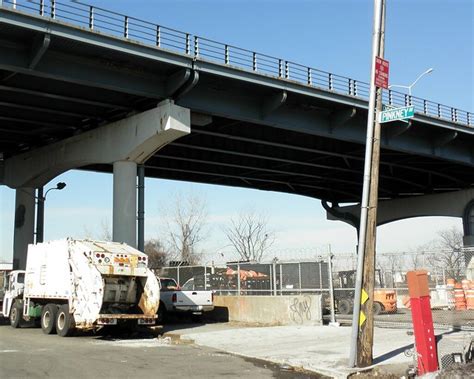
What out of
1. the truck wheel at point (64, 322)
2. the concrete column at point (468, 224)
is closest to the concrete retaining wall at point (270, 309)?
the truck wheel at point (64, 322)

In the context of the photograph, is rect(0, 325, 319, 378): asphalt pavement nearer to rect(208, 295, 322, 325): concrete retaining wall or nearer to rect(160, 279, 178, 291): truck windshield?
rect(208, 295, 322, 325): concrete retaining wall

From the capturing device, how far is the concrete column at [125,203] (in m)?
25.2

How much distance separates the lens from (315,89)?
2703 cm

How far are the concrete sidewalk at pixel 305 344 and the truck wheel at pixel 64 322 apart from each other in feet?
10.3

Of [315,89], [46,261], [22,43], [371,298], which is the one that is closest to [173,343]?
[46,261]

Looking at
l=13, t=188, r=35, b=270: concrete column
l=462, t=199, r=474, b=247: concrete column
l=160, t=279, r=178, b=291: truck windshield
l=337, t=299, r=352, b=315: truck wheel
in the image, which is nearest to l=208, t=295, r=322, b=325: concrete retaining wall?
l=160, t=279, r=178, b=291: truck windshield

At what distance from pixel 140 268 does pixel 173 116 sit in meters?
7.68

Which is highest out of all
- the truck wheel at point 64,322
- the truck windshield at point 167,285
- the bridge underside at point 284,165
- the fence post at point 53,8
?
the fence post at point 53,8

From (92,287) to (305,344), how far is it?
6540mm

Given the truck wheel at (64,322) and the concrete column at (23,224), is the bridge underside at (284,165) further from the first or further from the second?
the truck wheel at (64,322)

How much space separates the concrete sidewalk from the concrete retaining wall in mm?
922

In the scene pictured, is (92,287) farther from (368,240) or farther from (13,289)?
(368,240)

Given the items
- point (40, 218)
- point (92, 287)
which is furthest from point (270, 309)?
point (40, 218)

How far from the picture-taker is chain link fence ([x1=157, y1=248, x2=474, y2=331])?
63.3ft
